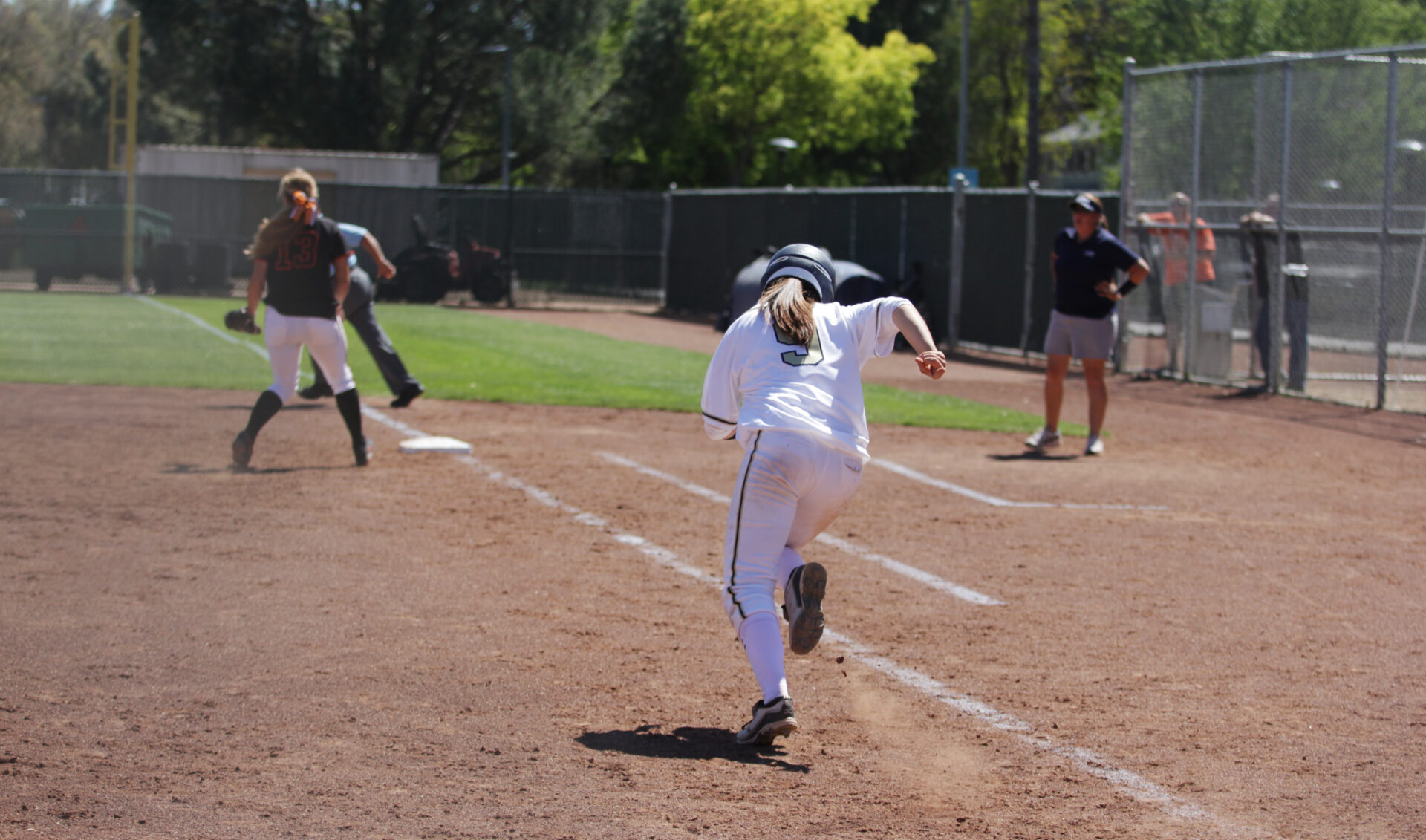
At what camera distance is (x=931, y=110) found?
59.3 meters

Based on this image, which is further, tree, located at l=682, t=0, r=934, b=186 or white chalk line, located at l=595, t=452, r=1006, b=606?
tree, located at l=682, t=0, r=934, b=186

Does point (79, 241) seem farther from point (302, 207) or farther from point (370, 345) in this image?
point (302, 207)

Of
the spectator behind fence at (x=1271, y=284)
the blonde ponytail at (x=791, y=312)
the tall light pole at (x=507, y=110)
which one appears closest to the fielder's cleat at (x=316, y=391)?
the blonde ponytail at (x=791, y=312)

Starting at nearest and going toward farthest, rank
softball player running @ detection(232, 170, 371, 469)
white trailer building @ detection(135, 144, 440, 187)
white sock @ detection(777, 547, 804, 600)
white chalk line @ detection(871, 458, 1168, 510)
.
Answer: white sock @ detection(777, 547, 804, 600), white chalk line @ detection(871, 458, 1168, 510), softball player running @ detection(232, 170, 371, 469), white trailer building @ detection(135, 144, 440, 187)

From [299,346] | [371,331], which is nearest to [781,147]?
[371,331]

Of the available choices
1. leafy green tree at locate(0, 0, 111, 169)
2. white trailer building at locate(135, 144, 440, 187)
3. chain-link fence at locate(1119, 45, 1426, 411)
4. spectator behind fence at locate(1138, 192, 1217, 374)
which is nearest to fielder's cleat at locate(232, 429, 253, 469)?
chain-link fence at locate(1119, 45, 1426, 411)

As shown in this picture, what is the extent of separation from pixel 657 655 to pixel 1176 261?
43.7ft

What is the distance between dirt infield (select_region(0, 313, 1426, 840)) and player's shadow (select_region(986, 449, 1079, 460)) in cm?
54

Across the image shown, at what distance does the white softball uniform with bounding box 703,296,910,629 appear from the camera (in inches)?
181

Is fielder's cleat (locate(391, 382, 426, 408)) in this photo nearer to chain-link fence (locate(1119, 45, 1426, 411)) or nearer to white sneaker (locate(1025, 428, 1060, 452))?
white sneaker (locate(1025, 428, 1060, 452))

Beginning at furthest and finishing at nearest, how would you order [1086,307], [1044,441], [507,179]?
1. [507,179]
2. [1044,441]
3. [1086,307]

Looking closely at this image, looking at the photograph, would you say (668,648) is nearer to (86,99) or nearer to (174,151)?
(174,151)

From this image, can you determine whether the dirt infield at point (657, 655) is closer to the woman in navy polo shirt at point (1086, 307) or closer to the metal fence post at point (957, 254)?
the woman in navy polo shirt at point (1086, 307)

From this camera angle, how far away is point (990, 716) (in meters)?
4.91
